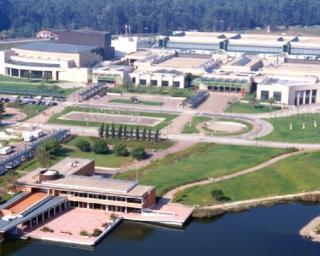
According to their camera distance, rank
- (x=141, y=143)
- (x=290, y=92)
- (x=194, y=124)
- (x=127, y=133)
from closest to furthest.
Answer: (x=141, y=143) < (x=127, y=133) < (x=194, y=124) < (x=290, y=92)

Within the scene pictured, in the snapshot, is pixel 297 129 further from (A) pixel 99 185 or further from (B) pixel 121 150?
(A) pixel 99 185

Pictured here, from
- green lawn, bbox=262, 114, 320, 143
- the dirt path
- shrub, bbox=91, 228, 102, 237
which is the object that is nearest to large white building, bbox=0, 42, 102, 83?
green lawn, bbox=262, 114, 320, 143

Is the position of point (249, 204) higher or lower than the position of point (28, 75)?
lower

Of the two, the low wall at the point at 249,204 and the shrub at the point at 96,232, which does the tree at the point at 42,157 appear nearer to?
the shrub at the point at 96,232

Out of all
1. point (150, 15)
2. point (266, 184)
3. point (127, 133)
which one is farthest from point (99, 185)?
point (150, 15)

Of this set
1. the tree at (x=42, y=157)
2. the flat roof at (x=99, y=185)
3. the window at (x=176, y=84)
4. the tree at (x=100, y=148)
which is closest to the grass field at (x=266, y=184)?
the flat roof at (x=99, y=185)

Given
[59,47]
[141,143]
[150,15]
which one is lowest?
[141,143]
